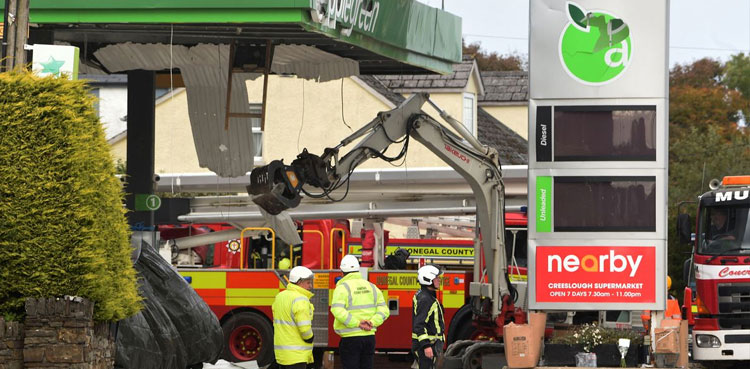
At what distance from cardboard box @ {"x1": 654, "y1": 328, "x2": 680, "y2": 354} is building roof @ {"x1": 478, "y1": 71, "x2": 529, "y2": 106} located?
31.2 m

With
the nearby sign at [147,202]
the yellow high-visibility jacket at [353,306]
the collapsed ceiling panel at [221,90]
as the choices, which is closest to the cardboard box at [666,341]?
the yellow high-visibility jacket at [353,306]

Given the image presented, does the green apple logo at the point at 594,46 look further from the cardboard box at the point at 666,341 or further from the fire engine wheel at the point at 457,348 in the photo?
the fire engine wheel at the point at 457,348

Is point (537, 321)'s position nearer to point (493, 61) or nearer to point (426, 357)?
point (426, 357)

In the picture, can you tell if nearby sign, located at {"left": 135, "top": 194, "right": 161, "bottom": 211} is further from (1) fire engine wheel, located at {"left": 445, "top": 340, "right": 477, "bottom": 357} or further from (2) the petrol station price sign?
(2) the petrol station price sign

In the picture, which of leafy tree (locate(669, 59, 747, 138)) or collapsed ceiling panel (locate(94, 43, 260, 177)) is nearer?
collapsed ceiling panel (locate(94, 43, 260, 177))

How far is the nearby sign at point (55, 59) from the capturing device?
1378 cm

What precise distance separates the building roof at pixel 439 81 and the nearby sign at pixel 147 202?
18.7m

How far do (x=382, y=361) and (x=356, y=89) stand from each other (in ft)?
47.7

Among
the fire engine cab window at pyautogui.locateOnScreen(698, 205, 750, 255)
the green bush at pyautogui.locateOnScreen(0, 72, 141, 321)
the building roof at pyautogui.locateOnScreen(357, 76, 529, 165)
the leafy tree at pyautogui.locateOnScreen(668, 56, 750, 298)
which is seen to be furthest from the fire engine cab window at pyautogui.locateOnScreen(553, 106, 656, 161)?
the building roof at pyautogui.locateOnScreen(357, 76, 529, 165)

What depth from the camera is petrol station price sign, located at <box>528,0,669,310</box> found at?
15.9m

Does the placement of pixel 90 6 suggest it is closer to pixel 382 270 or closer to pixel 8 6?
pixel 8 6

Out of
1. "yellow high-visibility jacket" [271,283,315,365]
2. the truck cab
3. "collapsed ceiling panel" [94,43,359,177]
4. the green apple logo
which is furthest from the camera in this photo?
"collapsed ceiling panel" [94,43,359,177]

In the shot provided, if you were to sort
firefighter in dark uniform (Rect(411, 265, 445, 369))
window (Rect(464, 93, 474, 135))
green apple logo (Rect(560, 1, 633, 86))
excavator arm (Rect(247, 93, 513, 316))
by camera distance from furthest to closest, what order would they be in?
window (Rect(464, 93, 474, 135)) < excavator arm (Rect(247, 93, 513, 316)) < firefighter in dark uniform (Rect(411, 265, 445, 369)) < green apple logo (Rect(560, 1, 633, 86))

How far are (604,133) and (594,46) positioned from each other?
0.99 m
